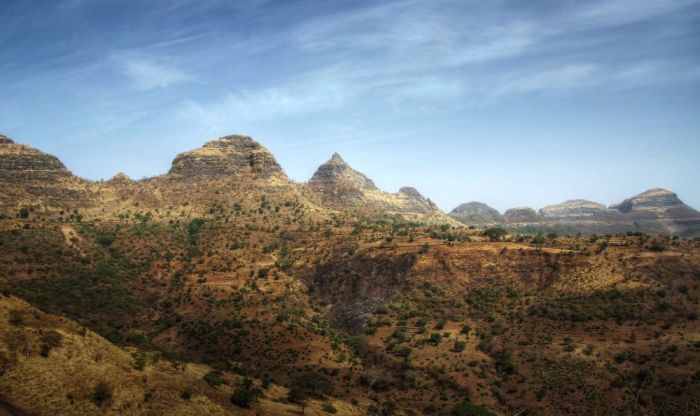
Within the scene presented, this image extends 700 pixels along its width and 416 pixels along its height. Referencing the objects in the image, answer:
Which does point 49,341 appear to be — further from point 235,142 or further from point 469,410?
point 235,142

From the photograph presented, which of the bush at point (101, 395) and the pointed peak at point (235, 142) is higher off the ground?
the pointed peak at point (235, 142)

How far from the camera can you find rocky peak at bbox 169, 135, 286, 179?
144 m

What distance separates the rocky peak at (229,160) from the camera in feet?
471

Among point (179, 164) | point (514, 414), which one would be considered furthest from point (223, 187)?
point (514, 414)

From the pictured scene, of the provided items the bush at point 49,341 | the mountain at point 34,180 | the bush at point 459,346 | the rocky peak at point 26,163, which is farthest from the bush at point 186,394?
the rocky peak at point 26,163

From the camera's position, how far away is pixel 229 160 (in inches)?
5792

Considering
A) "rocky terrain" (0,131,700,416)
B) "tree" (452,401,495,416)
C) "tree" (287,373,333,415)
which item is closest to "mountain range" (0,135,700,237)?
"rocky terrain" (0,131,700,416)

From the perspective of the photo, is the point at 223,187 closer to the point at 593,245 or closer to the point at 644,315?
the point at 593,245

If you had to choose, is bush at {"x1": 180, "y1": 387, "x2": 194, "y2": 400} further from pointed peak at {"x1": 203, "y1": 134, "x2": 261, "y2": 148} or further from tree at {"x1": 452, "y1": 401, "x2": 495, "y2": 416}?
pointed peak at {"x1": 203, "y1": 134, "x2": 261, "y2": 148}

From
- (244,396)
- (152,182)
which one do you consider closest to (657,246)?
(244,396)

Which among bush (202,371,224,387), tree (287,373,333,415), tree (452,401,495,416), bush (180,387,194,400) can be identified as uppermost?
bush (180,387,194,400)

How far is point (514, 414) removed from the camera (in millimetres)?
51844

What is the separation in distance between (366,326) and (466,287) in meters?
19.2

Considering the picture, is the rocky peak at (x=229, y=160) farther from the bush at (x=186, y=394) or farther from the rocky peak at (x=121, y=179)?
the bush at (x=186, y=394)
